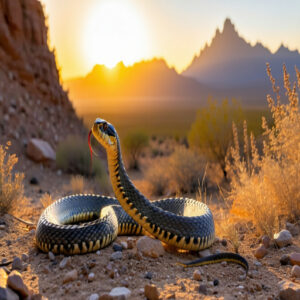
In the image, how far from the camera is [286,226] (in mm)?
6309

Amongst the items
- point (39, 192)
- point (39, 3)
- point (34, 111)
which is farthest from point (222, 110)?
point (39, 3)

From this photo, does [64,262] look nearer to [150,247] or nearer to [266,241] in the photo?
[150,247]

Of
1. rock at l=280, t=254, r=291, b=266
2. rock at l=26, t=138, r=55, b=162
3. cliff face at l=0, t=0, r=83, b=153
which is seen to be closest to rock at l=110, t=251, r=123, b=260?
rock at l=280, t=254, r=291, b=266

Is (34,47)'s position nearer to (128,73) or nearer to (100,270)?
(100,270)

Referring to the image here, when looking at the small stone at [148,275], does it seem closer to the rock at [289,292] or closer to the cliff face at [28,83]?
the rock at [289,292]

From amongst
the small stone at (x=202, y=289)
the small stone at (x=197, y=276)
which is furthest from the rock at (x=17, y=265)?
the small stone at (x=202, y=289)

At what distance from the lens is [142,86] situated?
13000cm

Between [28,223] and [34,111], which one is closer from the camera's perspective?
[28,223]

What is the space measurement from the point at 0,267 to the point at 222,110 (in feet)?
33.2

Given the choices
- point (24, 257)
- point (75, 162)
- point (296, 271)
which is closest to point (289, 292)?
point (296, 271)

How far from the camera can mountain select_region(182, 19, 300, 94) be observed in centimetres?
11181

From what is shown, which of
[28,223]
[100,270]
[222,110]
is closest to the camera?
[100,270]

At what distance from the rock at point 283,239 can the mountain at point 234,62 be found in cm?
9595

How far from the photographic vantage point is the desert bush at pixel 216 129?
12.7 m
